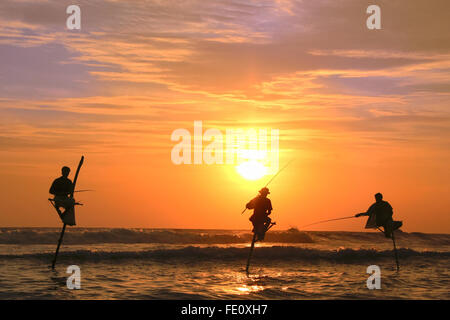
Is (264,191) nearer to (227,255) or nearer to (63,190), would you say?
(63,190)

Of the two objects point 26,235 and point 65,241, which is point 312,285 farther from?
point 26,235

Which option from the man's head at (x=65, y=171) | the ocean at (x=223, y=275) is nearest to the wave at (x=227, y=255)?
the ocean at (x=223, y=275)

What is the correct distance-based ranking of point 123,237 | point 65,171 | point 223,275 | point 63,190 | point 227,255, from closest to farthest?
point 65,171 < point 63,190 < point 223,275 < point 227,255 < point 123,237

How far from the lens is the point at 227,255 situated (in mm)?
25547

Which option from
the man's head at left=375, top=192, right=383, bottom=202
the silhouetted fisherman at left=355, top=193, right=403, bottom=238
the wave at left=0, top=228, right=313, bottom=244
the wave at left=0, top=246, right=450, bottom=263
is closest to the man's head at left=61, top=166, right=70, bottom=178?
the wave at left=0, top=246, right=450, bottom=263

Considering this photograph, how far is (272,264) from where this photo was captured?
894 inches

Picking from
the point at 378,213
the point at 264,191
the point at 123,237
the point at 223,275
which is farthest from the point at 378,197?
the point at 123,237

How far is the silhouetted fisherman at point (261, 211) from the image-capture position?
1842cm

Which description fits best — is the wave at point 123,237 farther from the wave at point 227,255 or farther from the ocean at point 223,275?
the wave at point 227,255

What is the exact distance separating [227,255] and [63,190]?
1174 centimetres

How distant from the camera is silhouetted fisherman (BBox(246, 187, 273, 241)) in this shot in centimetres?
1842

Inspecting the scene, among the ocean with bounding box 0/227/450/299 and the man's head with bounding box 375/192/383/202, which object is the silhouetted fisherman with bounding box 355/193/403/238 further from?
the ocean with bounding box 0/227/450/299

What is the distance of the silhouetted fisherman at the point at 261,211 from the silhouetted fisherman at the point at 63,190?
21.2 ft
